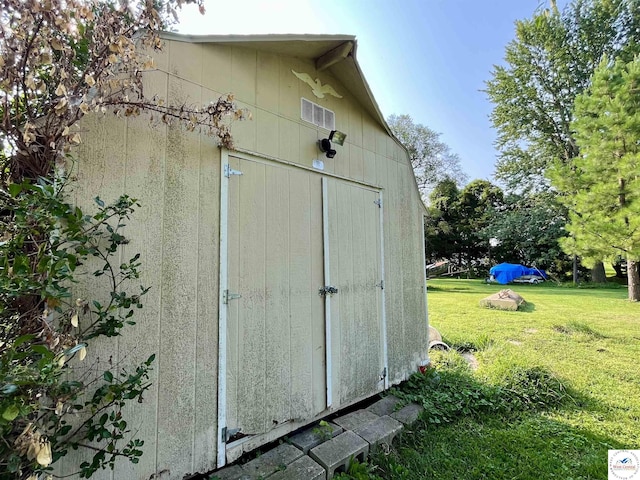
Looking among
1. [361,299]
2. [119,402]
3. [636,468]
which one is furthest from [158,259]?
[636,468]

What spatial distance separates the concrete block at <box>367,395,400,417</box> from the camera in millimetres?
2600

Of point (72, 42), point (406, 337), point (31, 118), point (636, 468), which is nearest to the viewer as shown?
point (31, 118)

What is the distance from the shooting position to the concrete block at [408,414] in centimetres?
248

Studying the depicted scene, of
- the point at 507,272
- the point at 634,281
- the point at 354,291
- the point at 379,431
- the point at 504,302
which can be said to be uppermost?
the point at 354,291

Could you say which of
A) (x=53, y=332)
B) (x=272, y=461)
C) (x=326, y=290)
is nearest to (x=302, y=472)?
(x=272, y=461)

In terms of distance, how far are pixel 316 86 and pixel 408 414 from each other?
9.40ft

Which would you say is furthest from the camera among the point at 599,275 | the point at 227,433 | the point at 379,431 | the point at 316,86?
the point at 599,275

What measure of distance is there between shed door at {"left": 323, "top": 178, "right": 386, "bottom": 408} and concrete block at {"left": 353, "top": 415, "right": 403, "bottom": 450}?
0.29 m

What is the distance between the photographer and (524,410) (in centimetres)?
278

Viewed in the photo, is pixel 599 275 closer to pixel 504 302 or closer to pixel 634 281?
pixel 634 281

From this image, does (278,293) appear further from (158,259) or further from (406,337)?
(406,337)

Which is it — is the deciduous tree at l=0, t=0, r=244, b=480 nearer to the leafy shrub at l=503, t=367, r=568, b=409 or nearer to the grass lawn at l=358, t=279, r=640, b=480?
the grass lawn at l=358, t=279, r=640, b=480

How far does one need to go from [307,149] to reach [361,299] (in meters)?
1.40

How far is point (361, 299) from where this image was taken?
2826 mm
